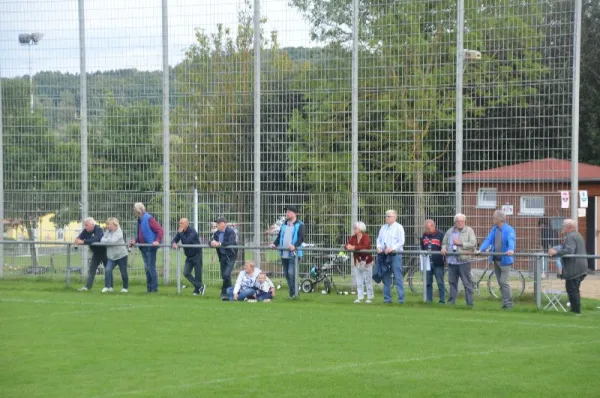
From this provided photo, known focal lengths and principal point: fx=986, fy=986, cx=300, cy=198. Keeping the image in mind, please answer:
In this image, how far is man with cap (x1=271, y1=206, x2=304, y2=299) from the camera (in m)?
21.8

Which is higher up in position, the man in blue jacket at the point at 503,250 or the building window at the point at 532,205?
the building window at the point at 532,205

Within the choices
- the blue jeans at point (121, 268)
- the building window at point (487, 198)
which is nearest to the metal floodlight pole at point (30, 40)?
the blue jeans at point (121, 268)

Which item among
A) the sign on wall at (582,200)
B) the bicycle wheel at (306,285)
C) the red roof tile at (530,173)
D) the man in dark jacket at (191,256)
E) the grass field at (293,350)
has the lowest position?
the bicycle wheel at (306,285)

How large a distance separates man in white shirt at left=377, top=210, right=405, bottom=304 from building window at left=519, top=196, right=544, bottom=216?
2957 mm

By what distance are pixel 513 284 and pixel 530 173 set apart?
100 inches

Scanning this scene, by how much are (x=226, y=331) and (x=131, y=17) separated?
13661 mm

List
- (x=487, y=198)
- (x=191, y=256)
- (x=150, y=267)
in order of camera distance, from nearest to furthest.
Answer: (x=487, y=198), (x=191, y=256), (x=150, y=267)

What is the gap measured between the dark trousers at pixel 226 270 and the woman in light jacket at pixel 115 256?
2442 millimetres

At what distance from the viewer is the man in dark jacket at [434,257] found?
20.6 meters

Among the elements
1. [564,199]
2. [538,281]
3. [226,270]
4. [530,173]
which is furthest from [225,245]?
[564,199]

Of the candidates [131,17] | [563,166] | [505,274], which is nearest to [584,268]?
[505,274]

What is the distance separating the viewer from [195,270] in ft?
74.7

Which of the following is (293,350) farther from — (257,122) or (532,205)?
(257,122)

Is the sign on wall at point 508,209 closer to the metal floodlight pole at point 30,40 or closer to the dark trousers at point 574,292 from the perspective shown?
the dark trousers at point 574,292
